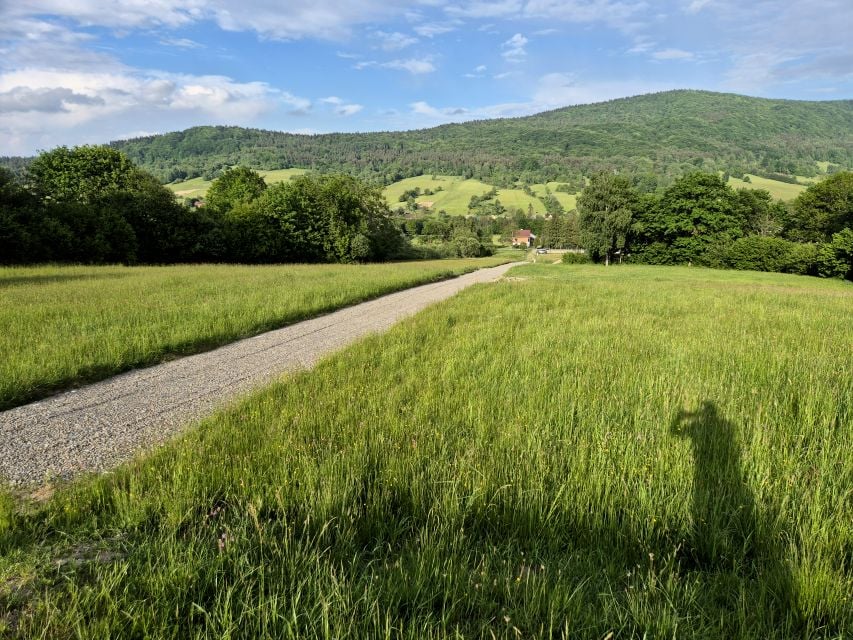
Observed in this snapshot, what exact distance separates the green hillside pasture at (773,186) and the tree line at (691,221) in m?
60.8

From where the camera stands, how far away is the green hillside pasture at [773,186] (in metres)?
114

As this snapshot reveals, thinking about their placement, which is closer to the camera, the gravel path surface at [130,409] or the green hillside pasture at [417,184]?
the gravel path surface at [130,409]

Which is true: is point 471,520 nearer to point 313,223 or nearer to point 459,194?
point 313,223

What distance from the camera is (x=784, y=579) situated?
2.26 meters

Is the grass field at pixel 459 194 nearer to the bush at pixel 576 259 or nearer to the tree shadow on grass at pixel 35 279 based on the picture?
the bush at pixel 576 259

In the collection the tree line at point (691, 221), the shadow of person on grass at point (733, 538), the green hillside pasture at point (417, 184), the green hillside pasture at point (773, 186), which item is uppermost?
the green hillside pasture at point (417, 184)

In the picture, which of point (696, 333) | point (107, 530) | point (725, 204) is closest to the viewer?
point (107, 530)

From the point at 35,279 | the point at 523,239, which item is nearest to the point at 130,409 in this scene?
the point at 35,279

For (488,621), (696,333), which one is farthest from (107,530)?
(696,333)

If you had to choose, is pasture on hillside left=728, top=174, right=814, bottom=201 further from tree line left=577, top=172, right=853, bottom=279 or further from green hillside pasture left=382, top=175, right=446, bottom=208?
green hillside pasture left=382, top=175, right=446, bottom=208

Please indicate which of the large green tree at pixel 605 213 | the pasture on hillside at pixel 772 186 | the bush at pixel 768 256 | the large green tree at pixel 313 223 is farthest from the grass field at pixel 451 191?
the bush at pixel 768 256

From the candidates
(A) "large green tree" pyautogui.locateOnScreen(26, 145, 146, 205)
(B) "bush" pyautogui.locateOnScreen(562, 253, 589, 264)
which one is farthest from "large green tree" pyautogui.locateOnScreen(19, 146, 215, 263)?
(B) "bush" pyautogui.locateOnScreen(562, 253, 589, 264)

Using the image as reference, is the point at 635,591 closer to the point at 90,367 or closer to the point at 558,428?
the point at 558,428

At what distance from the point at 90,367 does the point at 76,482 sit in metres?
4.62
